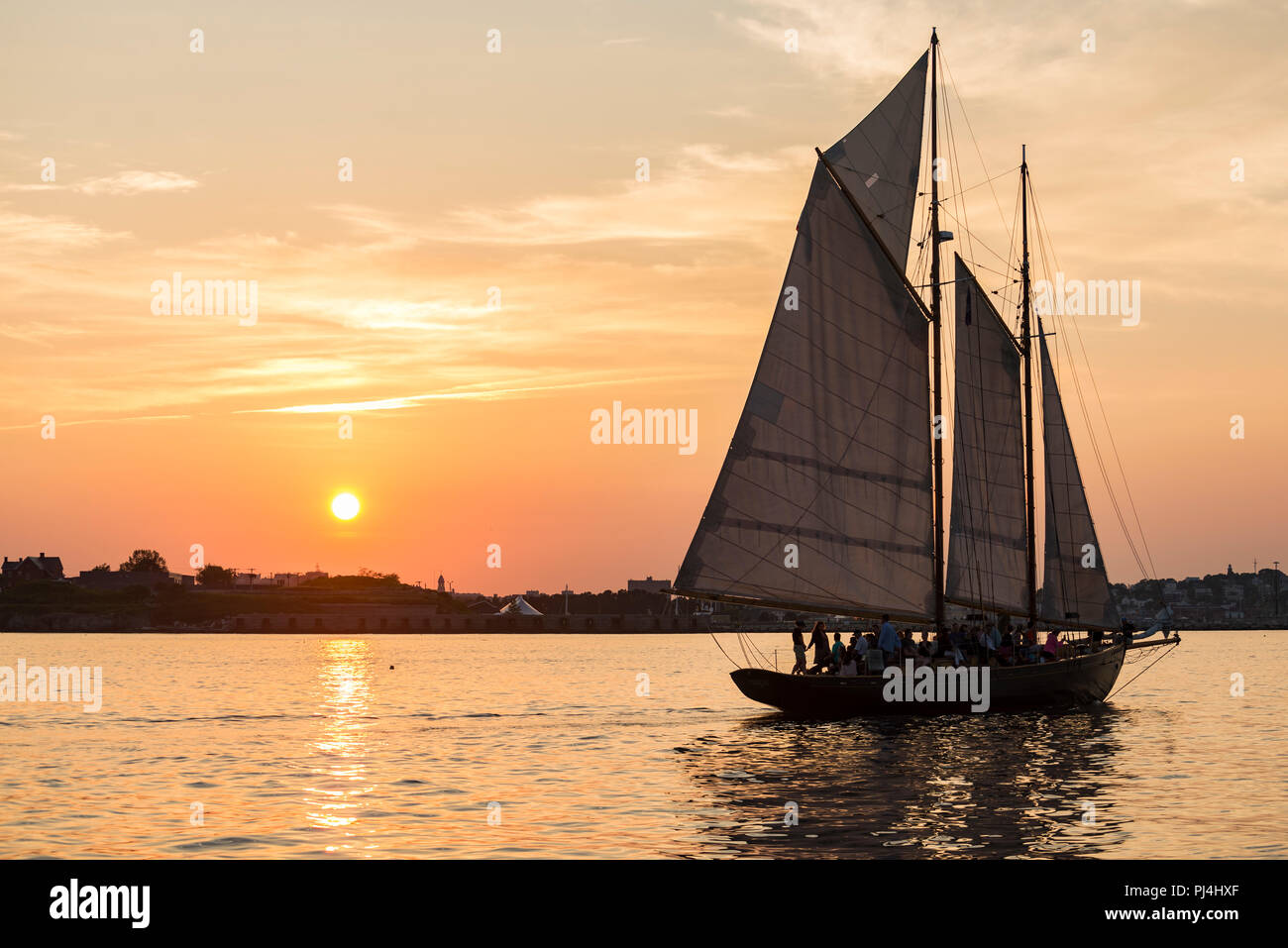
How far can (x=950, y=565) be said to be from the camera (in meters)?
59.9

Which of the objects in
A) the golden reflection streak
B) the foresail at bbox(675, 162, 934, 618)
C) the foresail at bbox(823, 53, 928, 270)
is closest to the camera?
the golden reflection streak

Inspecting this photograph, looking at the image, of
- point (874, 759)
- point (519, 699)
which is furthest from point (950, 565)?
point (519, 699)

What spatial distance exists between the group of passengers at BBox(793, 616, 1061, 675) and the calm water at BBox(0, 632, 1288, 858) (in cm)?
253

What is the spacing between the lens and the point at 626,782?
122ft

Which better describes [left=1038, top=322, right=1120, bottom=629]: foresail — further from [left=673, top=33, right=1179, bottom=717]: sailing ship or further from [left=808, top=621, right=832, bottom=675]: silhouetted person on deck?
[left=808, top=621, right=832, bottom=675]: silhouetted person on deck

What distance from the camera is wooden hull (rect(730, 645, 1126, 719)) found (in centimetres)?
5119

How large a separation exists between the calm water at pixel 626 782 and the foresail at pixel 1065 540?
6.29 metres

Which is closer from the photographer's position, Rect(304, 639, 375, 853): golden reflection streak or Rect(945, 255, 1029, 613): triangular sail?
Rect(304, 639, 375, 853): golden reflection streak

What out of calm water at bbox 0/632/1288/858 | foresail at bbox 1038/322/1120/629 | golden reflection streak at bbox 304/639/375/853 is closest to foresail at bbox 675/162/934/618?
calm water at bbox 0/632/1288/858

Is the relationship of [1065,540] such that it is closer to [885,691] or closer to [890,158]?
[885,691]

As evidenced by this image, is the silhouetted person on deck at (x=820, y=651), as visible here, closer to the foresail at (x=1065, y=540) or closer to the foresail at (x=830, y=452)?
the foresail at (x=830, y=452)

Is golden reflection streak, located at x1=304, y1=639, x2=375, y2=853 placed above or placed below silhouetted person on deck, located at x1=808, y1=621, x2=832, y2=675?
below
